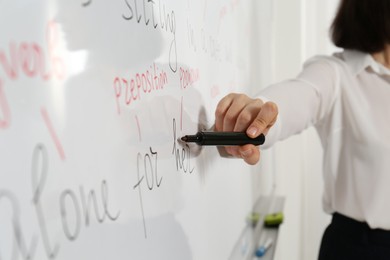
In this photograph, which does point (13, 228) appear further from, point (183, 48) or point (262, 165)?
point (262, 165)

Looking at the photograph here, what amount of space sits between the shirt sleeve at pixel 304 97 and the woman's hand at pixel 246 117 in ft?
0.31

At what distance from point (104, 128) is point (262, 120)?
0.77 ft

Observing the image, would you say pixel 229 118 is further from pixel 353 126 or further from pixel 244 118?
pixel 353 126

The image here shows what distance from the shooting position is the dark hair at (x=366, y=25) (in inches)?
30.5

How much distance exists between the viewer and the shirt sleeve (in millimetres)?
609

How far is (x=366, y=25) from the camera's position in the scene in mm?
800

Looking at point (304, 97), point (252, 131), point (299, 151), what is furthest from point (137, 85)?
point (299, 151)

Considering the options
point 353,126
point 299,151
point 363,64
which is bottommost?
point 299,151

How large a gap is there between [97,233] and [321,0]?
1.53 metres

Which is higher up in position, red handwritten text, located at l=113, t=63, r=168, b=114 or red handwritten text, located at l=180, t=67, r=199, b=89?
red handwritten text, located at l=113, t=63, r=168, b=114

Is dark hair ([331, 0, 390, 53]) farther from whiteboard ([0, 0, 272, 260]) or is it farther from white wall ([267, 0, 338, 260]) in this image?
white wall ([267, 0, 338, 260])

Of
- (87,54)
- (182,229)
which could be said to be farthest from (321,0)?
(87,54)

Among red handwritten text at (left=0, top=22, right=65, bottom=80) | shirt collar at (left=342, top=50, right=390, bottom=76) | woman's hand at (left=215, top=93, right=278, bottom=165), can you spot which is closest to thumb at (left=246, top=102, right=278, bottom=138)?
woman's hand at (left=215, top=93, right=278, bottom=165)

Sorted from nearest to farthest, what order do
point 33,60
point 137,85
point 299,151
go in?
1. point 33,60
2. point 137,85
3. point 299,151
